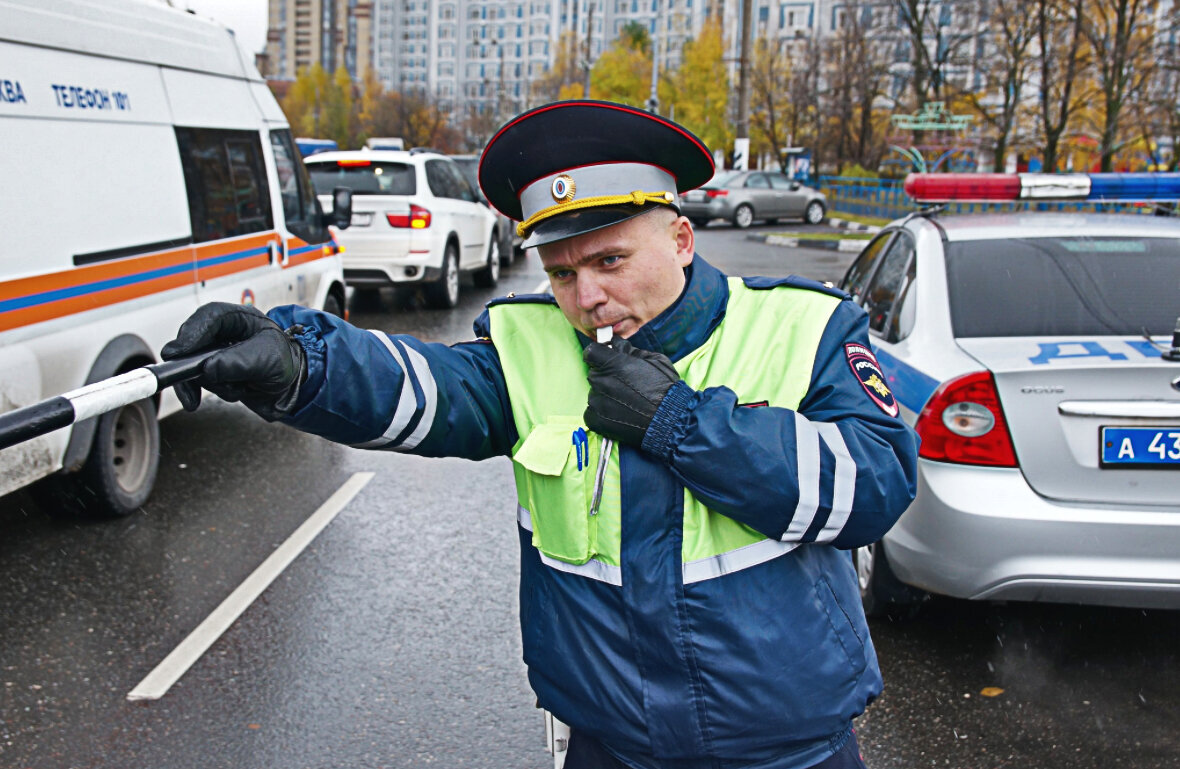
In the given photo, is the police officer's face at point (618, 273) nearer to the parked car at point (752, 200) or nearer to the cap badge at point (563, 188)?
the cap badge at point (563, 188)

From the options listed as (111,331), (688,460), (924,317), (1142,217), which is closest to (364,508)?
(111,331)

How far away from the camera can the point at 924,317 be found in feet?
13.6

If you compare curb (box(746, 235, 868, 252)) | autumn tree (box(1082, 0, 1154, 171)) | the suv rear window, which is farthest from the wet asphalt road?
autumn tree (box(1082, 0, 1154, 171))

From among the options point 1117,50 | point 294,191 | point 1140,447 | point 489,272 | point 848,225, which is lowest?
point 1140,447

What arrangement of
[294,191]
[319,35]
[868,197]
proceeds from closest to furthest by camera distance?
[294,191]
[868,197]
[319,35]

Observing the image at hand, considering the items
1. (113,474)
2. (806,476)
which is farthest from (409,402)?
(113,474)

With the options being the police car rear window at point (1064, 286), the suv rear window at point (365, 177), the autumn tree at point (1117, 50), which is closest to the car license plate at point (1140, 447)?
the police car rear window at point (1064, 286)

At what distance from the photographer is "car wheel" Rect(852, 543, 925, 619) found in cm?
404

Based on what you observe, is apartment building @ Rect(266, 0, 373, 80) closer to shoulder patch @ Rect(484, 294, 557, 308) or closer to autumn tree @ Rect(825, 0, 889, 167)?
autumn tree @ Rect(825, 0, 889, 167)

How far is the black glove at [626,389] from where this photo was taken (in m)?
1.65

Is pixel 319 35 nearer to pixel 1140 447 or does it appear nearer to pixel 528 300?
pixel 1140 447

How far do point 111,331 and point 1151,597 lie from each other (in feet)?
14.8

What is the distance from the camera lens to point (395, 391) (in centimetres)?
178

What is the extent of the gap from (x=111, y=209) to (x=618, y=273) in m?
4.17
